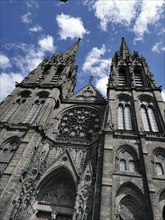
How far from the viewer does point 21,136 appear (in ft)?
50.5

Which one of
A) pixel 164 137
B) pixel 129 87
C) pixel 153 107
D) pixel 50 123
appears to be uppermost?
pixel 129 87

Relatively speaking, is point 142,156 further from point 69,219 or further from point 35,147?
point 35,147

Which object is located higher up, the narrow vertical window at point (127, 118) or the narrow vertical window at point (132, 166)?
the narrow vertical window at point (127, 118)

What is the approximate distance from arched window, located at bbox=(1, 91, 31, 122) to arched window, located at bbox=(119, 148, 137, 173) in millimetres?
11068

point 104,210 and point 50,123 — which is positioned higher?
point 50,123

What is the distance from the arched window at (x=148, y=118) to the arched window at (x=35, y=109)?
10212 millimetres

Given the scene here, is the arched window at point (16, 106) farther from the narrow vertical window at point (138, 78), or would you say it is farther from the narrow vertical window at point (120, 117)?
the narrow vertical window at point (138, 78)

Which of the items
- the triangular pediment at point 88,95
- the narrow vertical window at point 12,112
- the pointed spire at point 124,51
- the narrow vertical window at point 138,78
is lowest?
the narrow vertical window at point 12,112

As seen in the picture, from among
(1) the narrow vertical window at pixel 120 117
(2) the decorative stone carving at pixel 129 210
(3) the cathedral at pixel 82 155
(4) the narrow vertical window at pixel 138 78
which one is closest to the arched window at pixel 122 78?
(4) the narrow vertical window at pixel 138 78

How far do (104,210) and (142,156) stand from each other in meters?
4.78

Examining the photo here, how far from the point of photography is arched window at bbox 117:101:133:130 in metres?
16.5

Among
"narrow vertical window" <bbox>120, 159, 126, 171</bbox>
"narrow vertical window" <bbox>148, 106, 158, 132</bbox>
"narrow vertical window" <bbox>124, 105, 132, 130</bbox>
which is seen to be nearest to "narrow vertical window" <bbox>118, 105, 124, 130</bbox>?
"narrow vertical window" <bbox>124, 105, 132, 130</bbox>

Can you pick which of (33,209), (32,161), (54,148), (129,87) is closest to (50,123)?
(54,148)

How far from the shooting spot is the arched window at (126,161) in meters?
12.7
